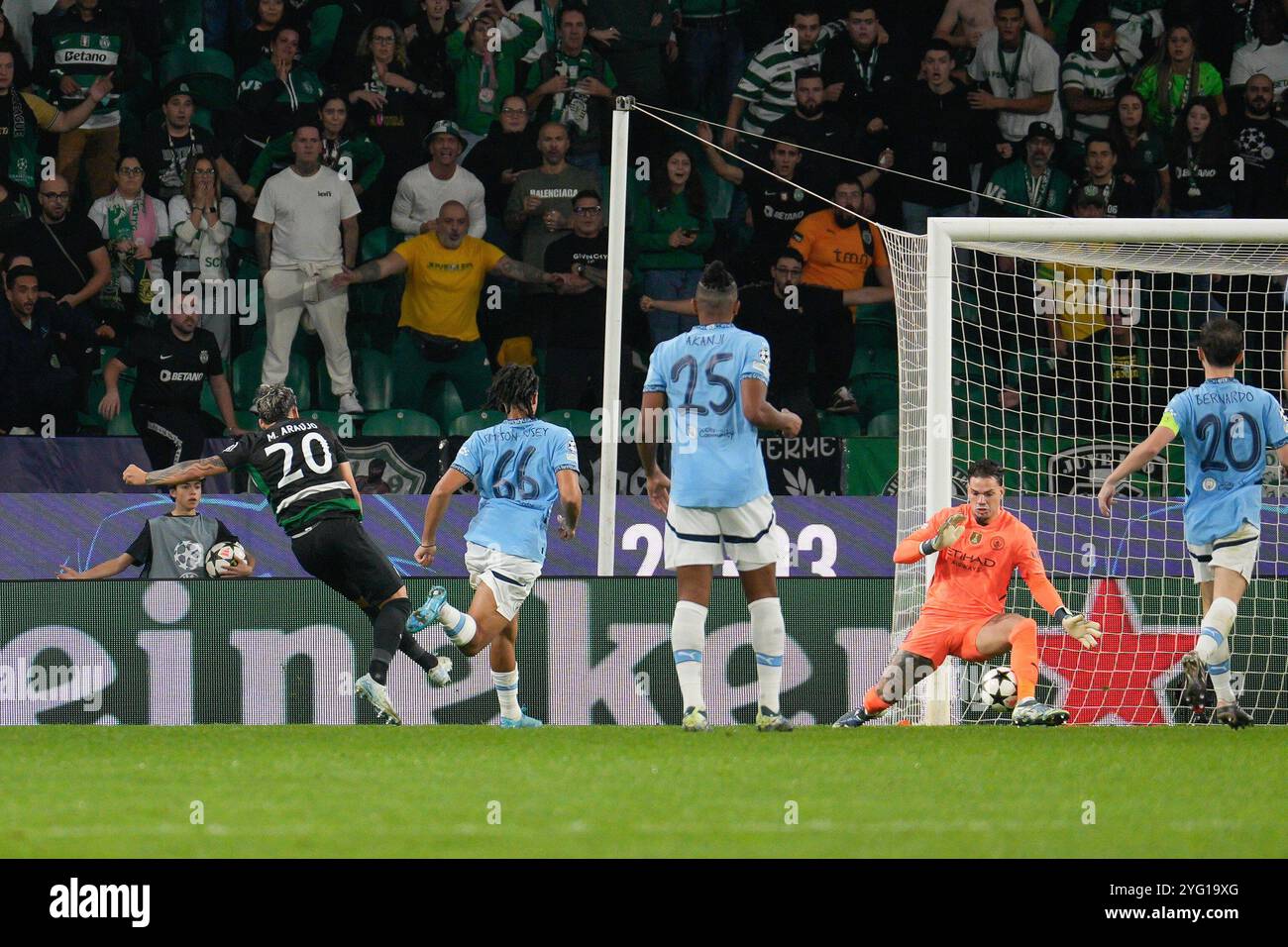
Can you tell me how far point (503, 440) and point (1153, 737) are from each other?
3.15m

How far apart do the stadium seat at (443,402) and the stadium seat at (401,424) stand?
0.69 feet

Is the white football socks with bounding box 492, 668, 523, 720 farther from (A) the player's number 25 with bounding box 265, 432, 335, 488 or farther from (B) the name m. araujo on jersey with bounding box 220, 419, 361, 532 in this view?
(A) the player's number 25 with bounding box 265, 432, 335, 488

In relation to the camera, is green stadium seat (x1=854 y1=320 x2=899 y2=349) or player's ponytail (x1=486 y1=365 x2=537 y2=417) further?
green stadium seat (x1=854 y1=320 x2=899 y2=349)

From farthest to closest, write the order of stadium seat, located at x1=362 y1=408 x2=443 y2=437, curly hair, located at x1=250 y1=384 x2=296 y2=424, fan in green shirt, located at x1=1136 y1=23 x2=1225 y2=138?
fan in green shirt, located at x1=1136 y1=23 x2=1225 y2=138
stadium seat, located at x1=362 y1=408 x2=443 y2=437
curly hair, located at x1=250 y1=384 x2=296 y2=424

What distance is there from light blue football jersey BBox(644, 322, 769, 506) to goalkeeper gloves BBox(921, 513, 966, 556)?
39.3 inches

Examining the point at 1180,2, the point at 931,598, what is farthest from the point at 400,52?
the point at 931,598

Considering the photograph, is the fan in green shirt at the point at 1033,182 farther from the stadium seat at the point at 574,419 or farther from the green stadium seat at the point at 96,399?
the green stadium seat at the point at 96,399

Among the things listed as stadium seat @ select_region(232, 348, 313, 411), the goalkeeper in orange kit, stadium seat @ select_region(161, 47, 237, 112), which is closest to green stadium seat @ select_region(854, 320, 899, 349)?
stadium seat @ select_region(232, 348, 313, 411)

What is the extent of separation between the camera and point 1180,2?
15484mm

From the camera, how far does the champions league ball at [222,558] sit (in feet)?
35.3

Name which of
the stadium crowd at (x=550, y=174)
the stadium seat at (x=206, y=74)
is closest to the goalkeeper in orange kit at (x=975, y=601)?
the stadium crowd at (x=550, y=174)

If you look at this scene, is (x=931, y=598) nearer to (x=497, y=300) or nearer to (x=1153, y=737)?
(x=1153, y=737)

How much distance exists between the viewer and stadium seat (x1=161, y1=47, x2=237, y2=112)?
1497cm

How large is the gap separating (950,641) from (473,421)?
6085 mm
